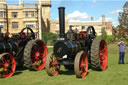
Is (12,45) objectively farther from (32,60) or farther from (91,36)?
(91,36)

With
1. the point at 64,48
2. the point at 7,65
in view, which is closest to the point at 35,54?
the point at 7,65

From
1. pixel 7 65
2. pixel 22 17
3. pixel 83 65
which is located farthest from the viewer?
pixel 22 17

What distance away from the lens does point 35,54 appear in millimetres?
8969

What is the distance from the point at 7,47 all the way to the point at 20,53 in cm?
96

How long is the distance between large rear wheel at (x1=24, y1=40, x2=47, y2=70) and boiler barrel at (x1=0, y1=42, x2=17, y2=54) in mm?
685

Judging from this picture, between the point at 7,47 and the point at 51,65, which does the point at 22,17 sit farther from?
Result: the point at 51,65

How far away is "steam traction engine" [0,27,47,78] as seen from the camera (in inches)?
295

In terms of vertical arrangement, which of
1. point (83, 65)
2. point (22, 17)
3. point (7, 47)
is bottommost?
point (83, 65)

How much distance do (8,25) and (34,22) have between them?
565cm

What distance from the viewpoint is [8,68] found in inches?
298


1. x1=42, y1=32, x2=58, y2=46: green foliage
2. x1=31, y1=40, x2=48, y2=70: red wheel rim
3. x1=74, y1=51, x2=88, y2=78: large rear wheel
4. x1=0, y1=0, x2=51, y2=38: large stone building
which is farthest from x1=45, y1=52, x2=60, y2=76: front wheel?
x1=0, y1=0, x2=51, y2=38: large stone building

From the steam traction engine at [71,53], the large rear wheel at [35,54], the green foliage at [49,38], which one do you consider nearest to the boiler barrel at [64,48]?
the steam traction engine at [71,53]

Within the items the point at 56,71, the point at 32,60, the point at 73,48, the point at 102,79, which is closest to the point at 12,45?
the point at 32,60

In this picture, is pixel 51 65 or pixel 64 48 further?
pixel 51 65
